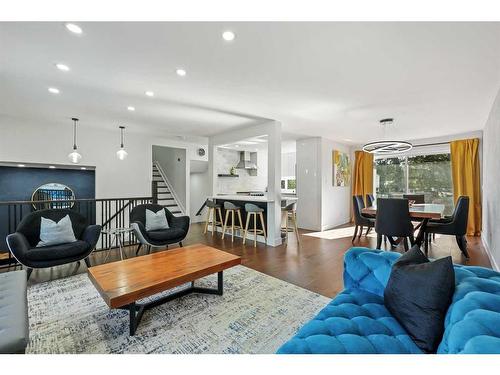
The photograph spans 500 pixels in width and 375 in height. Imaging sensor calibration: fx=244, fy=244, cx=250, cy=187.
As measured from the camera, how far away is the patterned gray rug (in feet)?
5.95

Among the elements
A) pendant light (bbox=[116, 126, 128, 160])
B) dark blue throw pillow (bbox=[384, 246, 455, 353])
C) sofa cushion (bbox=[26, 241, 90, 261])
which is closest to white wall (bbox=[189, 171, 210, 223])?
pendant light (bbox=[116, 126, 128, 160])

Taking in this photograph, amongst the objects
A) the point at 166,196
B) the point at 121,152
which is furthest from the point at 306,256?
the point at 166,196

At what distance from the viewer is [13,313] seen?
58.6 inches

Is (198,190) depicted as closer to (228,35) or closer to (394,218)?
(394,218)

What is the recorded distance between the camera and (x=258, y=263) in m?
3.67

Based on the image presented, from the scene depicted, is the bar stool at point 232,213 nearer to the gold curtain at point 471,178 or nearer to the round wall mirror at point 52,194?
the round wall mirror at point 52,194

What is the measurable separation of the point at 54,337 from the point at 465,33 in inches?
160

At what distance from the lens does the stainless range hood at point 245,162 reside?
26.8 ft

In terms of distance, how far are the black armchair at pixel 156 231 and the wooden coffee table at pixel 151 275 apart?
111cm

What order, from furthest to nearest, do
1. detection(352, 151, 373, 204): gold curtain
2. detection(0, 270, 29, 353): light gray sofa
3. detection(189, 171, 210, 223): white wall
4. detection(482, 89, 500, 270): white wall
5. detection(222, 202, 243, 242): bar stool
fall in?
detection(189, 171, 210, 223): white wall
detection(352, 151, 373, 204): gold curtain
detection(222, 202, 243, 242): bar stool
detection(482, 89, 500, 270): white wall
detection(0, 270, 29, 353): light gray sofa

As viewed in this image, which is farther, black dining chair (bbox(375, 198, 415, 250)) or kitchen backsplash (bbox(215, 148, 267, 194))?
kitchen backsplash (bbox(215, 148, 267, 194))

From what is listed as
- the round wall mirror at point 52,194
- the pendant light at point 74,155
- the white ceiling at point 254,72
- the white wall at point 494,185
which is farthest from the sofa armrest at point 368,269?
the round wall mirror at point 52,194

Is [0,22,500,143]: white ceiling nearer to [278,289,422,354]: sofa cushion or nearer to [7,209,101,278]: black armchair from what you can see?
[7,209,101,278]: black armchair

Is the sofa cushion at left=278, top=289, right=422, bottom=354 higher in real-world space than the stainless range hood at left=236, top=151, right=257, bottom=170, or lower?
lower
